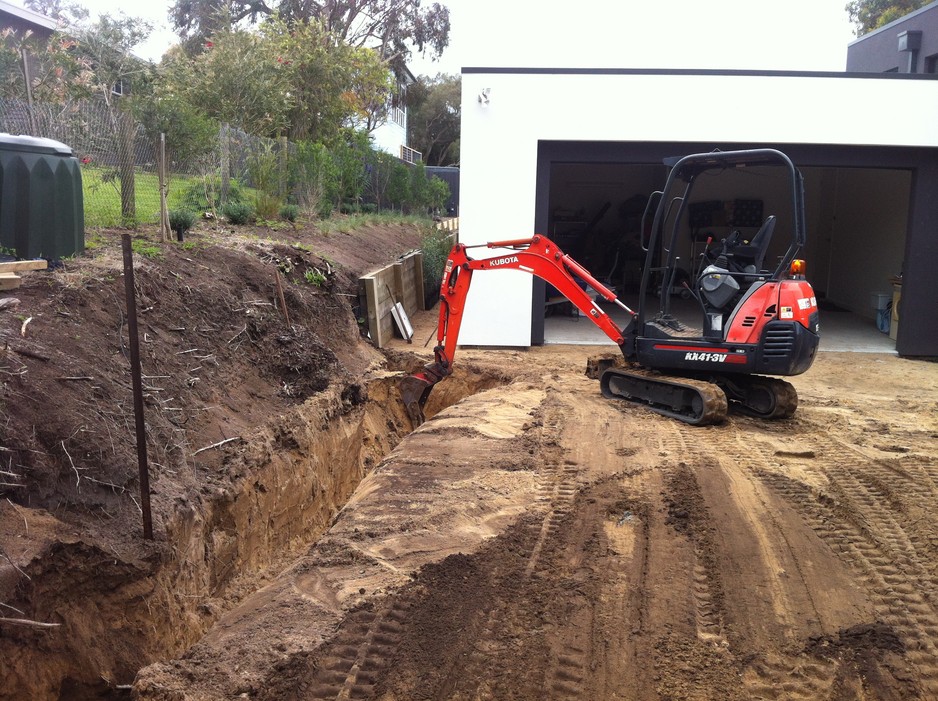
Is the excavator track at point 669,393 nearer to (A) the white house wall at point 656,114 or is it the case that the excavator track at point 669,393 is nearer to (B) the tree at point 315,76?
(A) the white house wall at point 656,114

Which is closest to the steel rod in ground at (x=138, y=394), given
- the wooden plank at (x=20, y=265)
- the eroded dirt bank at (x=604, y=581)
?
the eroded dirt bank at (x=604, y=581)

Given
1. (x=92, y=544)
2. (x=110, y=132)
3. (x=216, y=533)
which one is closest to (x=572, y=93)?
(x=110, y=132)

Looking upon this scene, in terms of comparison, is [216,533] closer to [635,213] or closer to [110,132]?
[110,132]

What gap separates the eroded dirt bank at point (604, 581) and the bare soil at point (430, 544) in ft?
0.06

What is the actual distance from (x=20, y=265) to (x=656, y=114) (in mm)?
9527

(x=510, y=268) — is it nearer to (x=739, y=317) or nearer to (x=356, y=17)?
(x=739, y=317)

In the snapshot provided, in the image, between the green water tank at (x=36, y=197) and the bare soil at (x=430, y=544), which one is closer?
the bare soil at (x=430, y=544)

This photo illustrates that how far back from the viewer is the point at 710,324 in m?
8.61

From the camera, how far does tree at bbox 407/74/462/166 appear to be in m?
51.3

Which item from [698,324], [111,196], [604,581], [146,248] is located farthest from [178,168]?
[698,324]

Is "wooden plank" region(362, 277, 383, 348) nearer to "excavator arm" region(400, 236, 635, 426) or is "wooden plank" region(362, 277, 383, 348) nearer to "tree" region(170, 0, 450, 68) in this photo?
"excavator arm" region(400, 236, 635, 426)

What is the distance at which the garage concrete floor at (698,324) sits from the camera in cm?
1425

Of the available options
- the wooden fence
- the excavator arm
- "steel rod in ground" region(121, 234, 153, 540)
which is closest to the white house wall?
the wooden fence

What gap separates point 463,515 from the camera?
591cm
